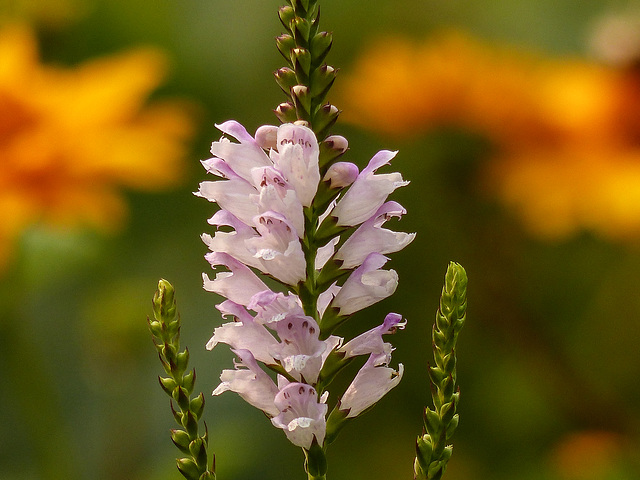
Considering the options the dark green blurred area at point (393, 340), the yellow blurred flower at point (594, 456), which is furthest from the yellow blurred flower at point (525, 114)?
the yellow blurred flower at point (594, 456)

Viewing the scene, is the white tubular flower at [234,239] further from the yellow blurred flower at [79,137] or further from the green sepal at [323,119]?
the yellow blurred flower at [79,137]

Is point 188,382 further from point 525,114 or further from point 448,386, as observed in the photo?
point 525,114

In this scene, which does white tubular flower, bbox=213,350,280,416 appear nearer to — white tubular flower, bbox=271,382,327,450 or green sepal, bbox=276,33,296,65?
white tubular flower, bbox=271,382,327,450

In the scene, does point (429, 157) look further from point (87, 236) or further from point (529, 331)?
point (87, 236)

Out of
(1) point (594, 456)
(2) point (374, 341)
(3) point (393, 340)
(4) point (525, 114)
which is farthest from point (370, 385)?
(4) point (525, 114)

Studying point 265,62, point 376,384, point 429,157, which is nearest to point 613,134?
point 429,157
